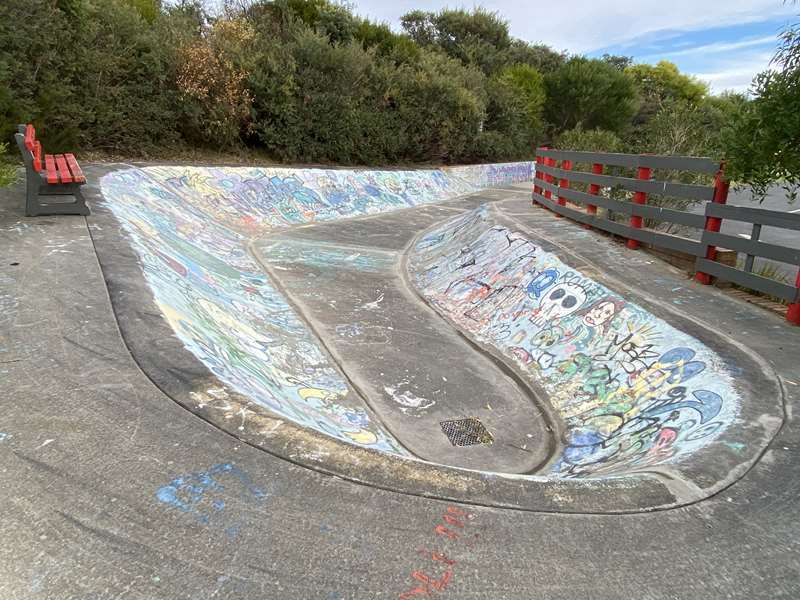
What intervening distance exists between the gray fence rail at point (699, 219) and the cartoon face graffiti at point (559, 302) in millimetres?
1580

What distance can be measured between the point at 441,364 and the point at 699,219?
384cm

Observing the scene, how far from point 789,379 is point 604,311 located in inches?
85.5

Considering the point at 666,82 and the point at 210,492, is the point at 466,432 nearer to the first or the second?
the point at 210,492

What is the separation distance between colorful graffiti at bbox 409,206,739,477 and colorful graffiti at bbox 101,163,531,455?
1836 mm

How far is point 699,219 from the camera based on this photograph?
6.93 meters

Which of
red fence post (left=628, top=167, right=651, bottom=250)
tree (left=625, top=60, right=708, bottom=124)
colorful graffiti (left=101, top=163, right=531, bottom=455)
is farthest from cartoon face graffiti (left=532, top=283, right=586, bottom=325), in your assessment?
tree (left=625, top=60, right=708, bottom=124)

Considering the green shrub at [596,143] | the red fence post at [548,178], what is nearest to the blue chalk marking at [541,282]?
the red fence post at [548,178]

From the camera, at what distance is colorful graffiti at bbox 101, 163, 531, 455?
4.68 m

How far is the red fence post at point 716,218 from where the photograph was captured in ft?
21.1

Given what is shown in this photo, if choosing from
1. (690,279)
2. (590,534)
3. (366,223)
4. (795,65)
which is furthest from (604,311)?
(366,223)

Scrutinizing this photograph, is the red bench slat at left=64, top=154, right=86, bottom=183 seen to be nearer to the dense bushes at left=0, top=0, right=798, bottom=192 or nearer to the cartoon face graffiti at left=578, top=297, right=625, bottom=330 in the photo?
the dense bushes at left=0, top=0, right=798, bottom=192

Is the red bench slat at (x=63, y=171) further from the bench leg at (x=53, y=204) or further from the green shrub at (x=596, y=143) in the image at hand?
the green shrub at (x=596, y=143)

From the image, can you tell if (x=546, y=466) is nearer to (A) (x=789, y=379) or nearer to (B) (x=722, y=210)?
(A) (x=789, y=379)

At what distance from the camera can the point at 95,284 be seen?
16.6ft
